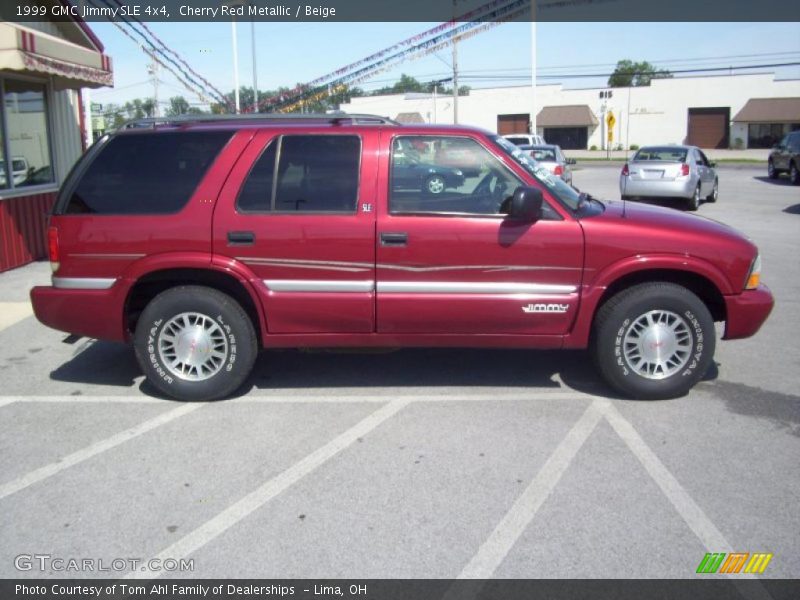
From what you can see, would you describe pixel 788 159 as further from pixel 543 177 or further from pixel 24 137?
pixel 543 177

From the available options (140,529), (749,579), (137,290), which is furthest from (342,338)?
(749,579)

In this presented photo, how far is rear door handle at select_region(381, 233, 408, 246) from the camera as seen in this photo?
511 centimetres

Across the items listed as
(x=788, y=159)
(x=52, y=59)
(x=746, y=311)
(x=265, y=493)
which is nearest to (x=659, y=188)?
(x=788, y=159)

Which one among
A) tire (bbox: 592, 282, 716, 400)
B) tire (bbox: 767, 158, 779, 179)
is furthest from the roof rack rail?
tire (bbox: 767, 158, 779, 179)

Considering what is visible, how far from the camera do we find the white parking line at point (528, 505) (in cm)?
337

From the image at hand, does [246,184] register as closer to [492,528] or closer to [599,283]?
[599,283]

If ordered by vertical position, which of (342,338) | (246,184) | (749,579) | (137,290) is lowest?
(749,579)

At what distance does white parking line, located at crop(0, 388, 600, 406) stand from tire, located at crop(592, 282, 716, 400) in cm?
35

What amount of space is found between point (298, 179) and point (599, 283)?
7.20ft

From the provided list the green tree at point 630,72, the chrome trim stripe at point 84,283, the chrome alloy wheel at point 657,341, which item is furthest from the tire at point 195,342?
the green tree at point 630,72

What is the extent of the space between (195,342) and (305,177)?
1.40m

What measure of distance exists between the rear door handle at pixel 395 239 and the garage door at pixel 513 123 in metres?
64.8

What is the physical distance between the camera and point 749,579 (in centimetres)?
324

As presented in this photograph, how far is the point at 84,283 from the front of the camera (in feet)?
17.4
